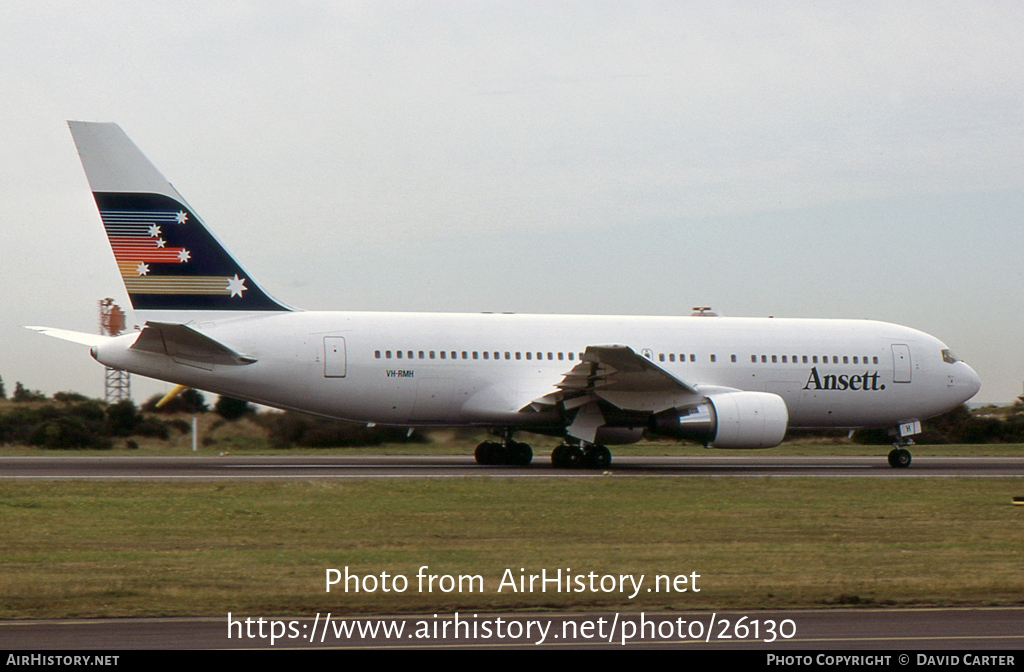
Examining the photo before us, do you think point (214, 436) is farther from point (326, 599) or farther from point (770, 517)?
point (326, 599)

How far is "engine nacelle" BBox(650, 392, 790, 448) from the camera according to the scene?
74.0 ft

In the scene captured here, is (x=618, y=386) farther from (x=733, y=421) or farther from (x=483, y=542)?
(x=483, y=542)

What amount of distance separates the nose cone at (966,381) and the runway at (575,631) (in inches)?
853

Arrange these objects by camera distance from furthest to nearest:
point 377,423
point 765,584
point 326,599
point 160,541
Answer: point 377,423 < point 160,541 < point 765,584 < point 326,599

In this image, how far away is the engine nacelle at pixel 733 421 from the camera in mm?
22547

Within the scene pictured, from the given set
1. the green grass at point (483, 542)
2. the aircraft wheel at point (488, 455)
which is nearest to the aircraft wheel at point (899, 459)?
the green grass at point (483, 542)

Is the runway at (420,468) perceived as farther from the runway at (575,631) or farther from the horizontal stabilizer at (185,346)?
the runway at (575,631)

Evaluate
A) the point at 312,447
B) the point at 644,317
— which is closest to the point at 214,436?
the point at 312,447

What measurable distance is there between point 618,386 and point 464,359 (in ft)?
11.7

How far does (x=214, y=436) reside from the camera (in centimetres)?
2839

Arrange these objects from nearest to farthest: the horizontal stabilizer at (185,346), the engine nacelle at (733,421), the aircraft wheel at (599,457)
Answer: the horizontal stabilizer at (185,346), the engine nacelle at (733,421), the aircraft wheel at (599,457)

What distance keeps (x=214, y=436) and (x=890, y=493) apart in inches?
695

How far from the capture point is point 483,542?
1178 centimetres

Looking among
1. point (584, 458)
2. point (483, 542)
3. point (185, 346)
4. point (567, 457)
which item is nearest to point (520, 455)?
point (567, 457)
